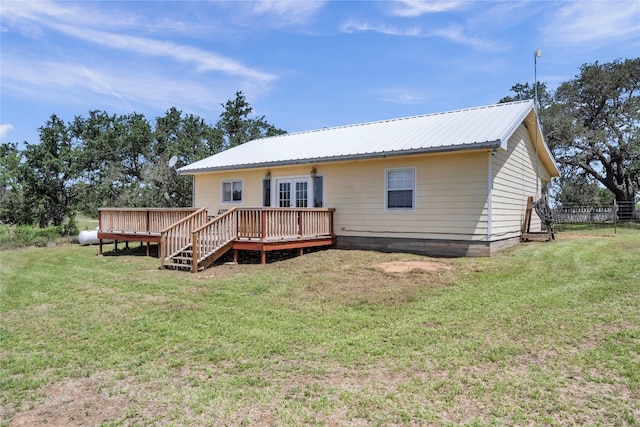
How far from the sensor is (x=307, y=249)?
12.5 m

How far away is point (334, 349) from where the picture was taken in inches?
181

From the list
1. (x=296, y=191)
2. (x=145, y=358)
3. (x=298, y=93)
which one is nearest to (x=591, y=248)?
(x=296, y=191)

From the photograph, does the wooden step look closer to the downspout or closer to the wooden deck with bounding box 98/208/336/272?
the wooden deck with bounding box 98/208/336/272

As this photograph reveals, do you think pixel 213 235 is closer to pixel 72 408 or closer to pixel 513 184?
pixel 72 408

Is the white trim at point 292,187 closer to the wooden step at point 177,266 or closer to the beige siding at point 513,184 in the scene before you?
the wooden step at point 177,266

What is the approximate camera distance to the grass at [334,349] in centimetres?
331

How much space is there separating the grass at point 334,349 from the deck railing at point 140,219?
4.27 metres

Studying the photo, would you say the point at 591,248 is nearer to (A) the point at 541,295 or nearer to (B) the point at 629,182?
(A) the point at 541,295

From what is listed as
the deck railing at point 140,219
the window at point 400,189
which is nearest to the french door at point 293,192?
the window at point 400,189

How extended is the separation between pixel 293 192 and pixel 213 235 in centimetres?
442

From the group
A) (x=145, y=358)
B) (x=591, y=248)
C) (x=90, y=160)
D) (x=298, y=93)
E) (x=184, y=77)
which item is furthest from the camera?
(x=90, y=160)

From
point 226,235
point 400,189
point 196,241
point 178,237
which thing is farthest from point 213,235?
point 400,189

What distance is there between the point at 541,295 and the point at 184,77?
18471 millimetres

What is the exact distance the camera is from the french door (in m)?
13.9
